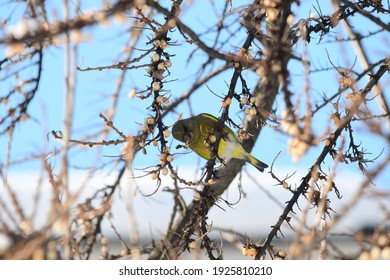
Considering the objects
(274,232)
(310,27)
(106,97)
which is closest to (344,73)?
(310,27)

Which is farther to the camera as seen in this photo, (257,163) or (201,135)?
(257,163)

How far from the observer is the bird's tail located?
3.86m

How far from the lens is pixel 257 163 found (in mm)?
3912

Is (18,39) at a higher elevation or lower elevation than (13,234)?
higher

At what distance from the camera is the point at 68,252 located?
6.10 ft

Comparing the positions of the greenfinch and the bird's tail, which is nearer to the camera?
the greenfinch

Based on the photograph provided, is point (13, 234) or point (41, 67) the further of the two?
point (41, 67)

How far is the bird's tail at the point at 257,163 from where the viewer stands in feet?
12.6

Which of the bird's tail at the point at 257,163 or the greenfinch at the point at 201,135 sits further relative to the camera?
the bird's tail at the point at 257,163

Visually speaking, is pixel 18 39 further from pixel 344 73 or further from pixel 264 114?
pixel 344 73

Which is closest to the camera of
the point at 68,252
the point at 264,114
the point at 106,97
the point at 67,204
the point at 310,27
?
the point at 67,204
